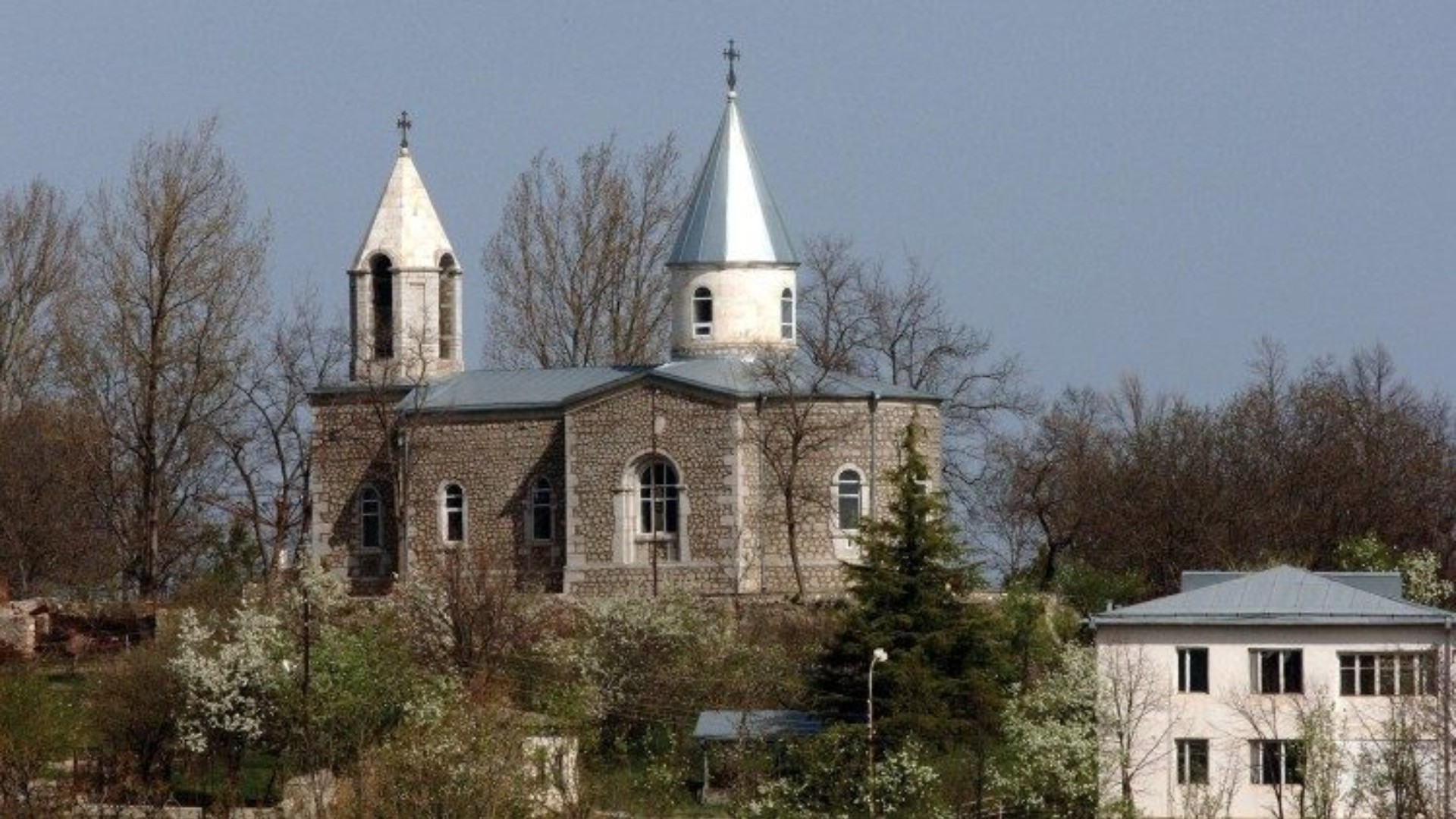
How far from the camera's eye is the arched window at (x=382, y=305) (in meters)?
72.8

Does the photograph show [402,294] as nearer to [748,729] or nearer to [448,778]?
[748,729]

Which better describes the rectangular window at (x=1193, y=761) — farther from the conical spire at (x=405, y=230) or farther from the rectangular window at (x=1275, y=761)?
the conical spire at (x=405, y=230)

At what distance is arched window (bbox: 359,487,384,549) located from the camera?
71.8 m

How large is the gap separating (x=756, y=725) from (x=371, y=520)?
13507mm

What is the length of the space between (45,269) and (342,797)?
34.3 m

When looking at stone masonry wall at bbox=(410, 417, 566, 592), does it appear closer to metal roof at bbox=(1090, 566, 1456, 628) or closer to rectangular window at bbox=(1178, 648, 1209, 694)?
metal roof at bbox=(1090, 566, 1456, 628)

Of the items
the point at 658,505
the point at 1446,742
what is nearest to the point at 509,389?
the point at 658,505

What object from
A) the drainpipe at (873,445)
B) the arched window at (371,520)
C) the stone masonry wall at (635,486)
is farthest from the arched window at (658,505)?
the arched window at (371,520)

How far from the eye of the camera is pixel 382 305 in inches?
2881

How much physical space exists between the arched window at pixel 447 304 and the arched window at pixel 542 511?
3911 millimetres

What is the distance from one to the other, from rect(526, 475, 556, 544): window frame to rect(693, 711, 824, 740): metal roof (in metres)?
9.48

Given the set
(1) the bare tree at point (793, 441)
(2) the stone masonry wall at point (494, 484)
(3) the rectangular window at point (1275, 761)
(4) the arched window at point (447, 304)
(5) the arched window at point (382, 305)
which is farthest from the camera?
(4) the arched window at point (447, 304)

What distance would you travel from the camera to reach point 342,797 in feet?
174

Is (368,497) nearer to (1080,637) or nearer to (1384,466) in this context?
(1080,637)
